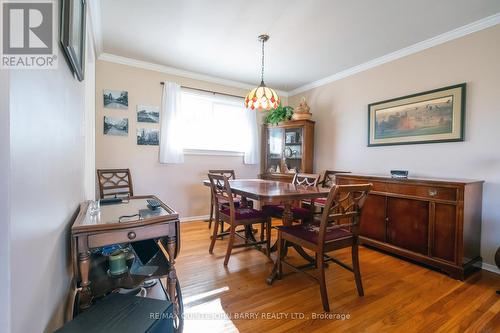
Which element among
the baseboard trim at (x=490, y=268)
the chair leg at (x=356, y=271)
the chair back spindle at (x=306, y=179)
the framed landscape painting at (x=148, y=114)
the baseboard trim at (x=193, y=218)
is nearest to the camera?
the chair leg at (x=356, y=271)

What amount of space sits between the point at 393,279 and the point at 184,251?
80.2 inches

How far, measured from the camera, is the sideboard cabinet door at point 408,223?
88.4 inches

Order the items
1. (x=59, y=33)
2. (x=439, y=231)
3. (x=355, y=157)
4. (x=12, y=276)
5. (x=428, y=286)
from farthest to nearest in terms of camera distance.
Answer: (x=355, y=157) < (x=439, y=231) < (x=428, y=286) < (x=59, y=33) < (x=12, y=276)

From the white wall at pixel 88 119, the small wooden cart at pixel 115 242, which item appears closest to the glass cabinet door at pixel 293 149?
the white wall at pixel 88 119

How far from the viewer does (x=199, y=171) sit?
12.6 feet

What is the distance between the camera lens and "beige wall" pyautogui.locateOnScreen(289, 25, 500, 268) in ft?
7.18

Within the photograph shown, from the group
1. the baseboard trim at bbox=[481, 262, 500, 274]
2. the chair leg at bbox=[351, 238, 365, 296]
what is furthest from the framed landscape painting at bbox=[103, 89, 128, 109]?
the baseboard trim at bbox=[481, 262, 500, 274]

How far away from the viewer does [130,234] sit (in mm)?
1091

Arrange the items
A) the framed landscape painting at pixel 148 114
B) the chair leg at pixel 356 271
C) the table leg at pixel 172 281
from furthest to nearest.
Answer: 1. the framed landscape painting at pixel 148 114
2. the chair leg at pixel 356 271
3. the table leg at pixel 172 281

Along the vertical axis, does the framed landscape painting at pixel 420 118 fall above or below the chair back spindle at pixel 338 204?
above

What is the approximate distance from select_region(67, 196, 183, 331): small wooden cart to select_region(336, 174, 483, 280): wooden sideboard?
2.26m

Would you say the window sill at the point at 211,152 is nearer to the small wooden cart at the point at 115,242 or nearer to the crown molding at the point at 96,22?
the crown molding at the point at 96,22

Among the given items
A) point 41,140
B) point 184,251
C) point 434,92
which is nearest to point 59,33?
point 41,140

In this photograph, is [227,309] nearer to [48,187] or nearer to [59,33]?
[48,187]
